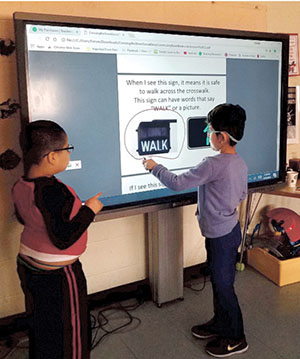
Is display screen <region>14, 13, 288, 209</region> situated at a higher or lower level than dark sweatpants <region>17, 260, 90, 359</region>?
higher

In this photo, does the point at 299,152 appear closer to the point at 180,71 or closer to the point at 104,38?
the point at 180,71

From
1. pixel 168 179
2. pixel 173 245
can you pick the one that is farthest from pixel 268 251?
pixel 168 179

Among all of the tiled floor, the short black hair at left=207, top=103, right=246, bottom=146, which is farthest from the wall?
the short black hair at left=207, top=103, right=246, bottom=146

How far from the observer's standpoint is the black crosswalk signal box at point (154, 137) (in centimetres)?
205

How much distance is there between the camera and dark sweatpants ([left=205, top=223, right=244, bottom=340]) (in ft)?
6.28

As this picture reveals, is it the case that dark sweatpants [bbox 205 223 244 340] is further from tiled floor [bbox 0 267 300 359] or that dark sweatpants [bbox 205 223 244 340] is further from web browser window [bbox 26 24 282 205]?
web browser window [bbox 26 24 282 205]

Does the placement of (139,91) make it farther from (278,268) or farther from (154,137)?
(278,268)

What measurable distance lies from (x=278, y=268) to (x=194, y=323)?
29.7 inches

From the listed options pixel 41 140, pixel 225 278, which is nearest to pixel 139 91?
pixel 41 140

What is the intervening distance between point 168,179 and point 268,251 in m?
1.32

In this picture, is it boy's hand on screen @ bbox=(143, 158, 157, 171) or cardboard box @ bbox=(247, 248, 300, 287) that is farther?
cardboard box @ bbox=(247, 248, 300, 287)

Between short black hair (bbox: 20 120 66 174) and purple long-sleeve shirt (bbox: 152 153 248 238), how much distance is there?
0.58m

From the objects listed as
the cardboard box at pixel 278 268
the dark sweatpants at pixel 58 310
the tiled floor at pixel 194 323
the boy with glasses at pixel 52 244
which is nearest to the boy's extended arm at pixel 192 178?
the boy with glasses at pixel 52 244

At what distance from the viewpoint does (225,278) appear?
6.35ft
